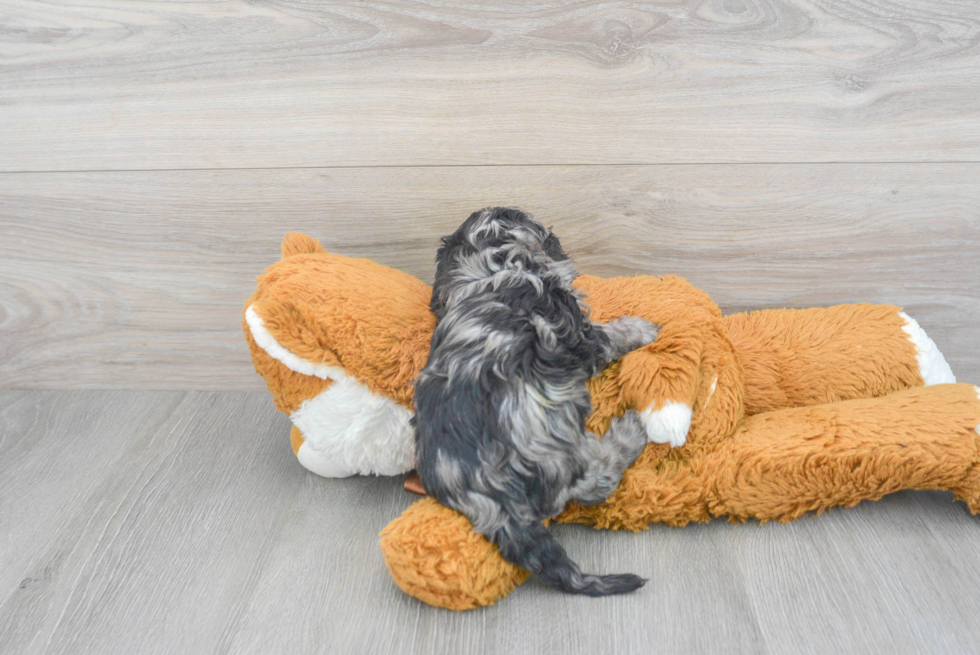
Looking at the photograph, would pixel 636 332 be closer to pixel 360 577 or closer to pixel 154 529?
pixel 360 577

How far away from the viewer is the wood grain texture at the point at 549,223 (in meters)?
1.66

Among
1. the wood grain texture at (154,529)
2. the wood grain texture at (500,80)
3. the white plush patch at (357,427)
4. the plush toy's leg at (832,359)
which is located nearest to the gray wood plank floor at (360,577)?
the wood grain texture at (154,529)

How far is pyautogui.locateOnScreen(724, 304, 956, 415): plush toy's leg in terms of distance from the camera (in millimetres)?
1480

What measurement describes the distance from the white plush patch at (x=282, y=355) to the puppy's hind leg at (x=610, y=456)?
0.52 m

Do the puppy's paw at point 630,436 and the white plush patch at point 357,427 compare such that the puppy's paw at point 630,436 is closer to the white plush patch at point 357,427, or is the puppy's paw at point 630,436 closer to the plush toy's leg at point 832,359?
the plush toy's leg at point 832,359

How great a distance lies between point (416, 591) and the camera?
118cm

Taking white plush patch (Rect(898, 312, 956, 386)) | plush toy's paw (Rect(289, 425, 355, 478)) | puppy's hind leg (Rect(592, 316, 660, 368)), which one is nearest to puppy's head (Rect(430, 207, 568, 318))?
puppy's hind leg (Rect(592, 316, 660, 368))

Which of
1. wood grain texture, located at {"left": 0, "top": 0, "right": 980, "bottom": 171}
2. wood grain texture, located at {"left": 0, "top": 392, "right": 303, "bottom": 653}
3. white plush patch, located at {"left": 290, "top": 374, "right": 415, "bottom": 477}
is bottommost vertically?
wood grain texture, located at {"left": 0, "top": 392, "right": 303, "bottom": 653}

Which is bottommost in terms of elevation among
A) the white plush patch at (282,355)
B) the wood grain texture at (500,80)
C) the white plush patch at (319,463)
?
the white plush patch at (319,463)

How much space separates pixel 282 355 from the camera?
4.50 ft

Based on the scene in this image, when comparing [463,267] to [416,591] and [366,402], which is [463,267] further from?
[416,591]

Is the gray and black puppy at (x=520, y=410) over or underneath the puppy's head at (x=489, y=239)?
underneath

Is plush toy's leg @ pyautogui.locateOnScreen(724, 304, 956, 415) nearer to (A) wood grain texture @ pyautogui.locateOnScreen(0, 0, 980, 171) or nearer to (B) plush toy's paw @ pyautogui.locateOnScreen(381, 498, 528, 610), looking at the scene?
(A) wood grain texture @ pyautogui.locateOnScreen(0, 0, 980, 171)

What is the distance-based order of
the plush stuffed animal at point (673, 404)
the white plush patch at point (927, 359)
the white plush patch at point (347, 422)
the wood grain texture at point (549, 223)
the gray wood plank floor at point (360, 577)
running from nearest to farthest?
the gray wood plank floor at point (360, 577), the plush stuffed animal at point (673, 404), the white plush patch at point (347, 422), the white plush patch at point (927, 359), the wood grain texture at point (549, 223)
